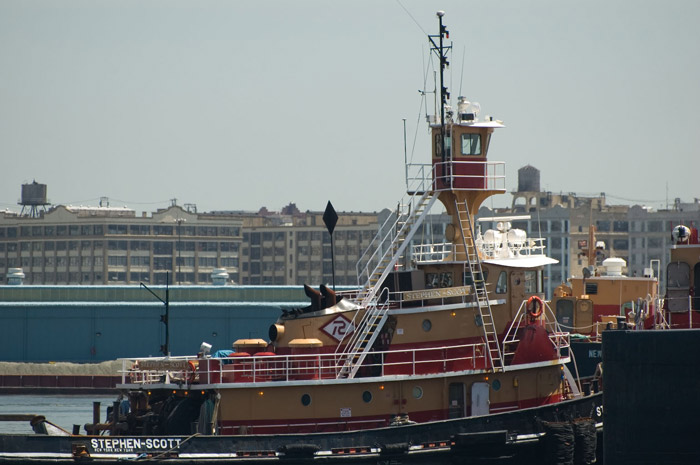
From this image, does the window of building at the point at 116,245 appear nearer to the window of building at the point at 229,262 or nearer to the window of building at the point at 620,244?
the window of building at the point at 229,262

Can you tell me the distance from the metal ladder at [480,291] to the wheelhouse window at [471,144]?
54.0 inches

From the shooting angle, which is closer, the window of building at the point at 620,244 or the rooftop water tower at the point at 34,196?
the window of building at the point at 620,244

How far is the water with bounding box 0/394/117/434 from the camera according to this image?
5291 centimetres

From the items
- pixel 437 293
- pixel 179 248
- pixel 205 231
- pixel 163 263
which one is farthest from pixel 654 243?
pixel 437 293

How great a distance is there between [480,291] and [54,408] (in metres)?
37.8

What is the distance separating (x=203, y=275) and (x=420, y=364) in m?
138

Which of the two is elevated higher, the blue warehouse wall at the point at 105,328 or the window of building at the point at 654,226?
the window of building at the point at 654,226

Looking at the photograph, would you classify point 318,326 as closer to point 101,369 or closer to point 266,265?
point 101,369

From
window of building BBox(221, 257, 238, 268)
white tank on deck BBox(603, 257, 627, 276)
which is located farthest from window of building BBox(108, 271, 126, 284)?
white tank on deck BBox(603, 257, 627, 276)

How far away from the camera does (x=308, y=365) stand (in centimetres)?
3114

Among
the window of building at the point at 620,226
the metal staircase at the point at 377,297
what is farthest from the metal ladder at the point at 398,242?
the window of building at the point at 620,226

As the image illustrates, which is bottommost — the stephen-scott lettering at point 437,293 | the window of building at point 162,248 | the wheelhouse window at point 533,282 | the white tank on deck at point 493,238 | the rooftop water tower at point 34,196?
the stephen-scott lettering at point 437,293

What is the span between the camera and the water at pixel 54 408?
5291cm

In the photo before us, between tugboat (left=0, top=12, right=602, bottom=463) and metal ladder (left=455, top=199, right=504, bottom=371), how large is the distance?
0.05 metres
